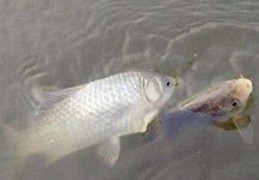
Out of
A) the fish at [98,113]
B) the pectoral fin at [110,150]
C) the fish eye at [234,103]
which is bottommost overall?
the pectoral fin at [110,150]

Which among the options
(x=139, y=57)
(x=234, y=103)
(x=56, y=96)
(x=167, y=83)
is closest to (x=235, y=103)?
(x=234, y=103)

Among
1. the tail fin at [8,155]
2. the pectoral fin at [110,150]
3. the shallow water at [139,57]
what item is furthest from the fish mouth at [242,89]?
the tail fin at [8,155]

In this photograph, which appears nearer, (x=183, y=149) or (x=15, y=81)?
(x=183, y=149)

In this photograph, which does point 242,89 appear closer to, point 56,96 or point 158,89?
point 158,89

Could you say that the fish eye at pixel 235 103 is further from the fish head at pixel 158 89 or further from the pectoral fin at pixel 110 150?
the pectoral fin at pixel 110 150

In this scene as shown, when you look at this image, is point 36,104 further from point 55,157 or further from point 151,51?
point 151,51

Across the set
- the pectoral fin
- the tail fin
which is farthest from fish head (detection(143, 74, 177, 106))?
the tail fin

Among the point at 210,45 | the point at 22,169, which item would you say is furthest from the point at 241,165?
the point at 22,169
